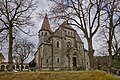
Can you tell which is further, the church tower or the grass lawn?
the church tower

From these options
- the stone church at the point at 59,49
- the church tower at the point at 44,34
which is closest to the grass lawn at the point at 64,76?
the stone church at the point at 59,49

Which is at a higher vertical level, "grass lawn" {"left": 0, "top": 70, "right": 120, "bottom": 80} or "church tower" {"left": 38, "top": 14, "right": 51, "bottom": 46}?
"church tower" {"left": 38, "top": 14, "right": 51, "bottom": 46}

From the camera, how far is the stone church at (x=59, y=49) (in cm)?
4784

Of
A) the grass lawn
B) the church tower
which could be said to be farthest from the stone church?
the grass lawn

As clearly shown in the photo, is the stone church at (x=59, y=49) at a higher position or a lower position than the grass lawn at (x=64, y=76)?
higher

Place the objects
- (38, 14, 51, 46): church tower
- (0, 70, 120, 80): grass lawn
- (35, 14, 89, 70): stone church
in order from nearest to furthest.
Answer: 1. (0, 70, 120, 80): grass lawn
2. (35, 14, 89, 70): stone church
3. (38, 14, 51, 46): church tower

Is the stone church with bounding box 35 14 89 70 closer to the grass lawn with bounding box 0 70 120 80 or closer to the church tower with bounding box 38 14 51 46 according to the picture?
the church tower with bounding box 38 14 51 46

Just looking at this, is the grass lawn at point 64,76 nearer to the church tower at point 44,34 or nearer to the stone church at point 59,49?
the stone church at point 59,49

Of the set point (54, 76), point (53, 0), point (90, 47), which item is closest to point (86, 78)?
point (54, 76)

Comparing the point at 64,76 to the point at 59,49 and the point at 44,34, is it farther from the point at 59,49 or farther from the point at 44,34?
the point at 44,34

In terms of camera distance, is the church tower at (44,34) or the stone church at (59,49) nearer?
the stone church at (59,49)

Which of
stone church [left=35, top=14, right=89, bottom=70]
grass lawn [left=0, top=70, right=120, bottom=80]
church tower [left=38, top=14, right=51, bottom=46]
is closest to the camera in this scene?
grass lawn [left=0, top=70, right=120, bottom=80]

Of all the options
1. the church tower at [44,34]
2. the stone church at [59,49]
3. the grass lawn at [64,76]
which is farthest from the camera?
the church tower at [44,34]

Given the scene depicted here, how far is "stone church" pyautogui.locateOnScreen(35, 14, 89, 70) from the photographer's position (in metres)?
47.8
